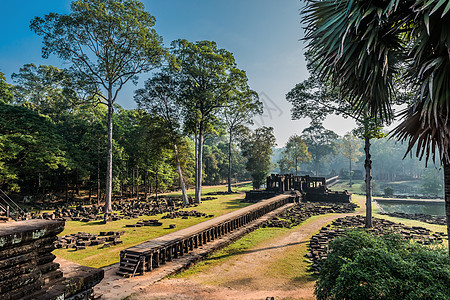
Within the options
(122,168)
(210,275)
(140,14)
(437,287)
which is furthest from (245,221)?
(140,14)

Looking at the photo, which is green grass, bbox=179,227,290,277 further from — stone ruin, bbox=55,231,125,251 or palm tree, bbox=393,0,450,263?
palm tree, bbox=393,0,450,263

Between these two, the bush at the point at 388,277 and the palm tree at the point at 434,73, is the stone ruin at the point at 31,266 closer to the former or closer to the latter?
the bush at the point at 388,277

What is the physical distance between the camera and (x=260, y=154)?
39.0 meters

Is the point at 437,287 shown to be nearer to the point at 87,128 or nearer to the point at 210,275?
the point at 210,275

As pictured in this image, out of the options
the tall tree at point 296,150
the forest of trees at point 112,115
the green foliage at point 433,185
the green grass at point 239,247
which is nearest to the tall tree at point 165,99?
the forest of trees at point 112,115

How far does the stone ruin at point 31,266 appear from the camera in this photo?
11.7 ft

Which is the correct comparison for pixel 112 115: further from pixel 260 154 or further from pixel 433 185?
pixel 433 185

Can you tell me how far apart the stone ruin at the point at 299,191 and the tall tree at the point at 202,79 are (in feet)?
30.3

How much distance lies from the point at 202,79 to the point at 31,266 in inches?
1050

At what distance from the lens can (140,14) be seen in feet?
75.3

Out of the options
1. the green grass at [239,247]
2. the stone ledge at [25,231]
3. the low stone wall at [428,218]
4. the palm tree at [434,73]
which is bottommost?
the low stone wall at [428,218]

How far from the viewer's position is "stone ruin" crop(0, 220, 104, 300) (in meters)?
3.56

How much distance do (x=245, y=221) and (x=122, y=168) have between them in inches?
771

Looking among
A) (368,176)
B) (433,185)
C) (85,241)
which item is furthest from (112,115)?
(433,185)
